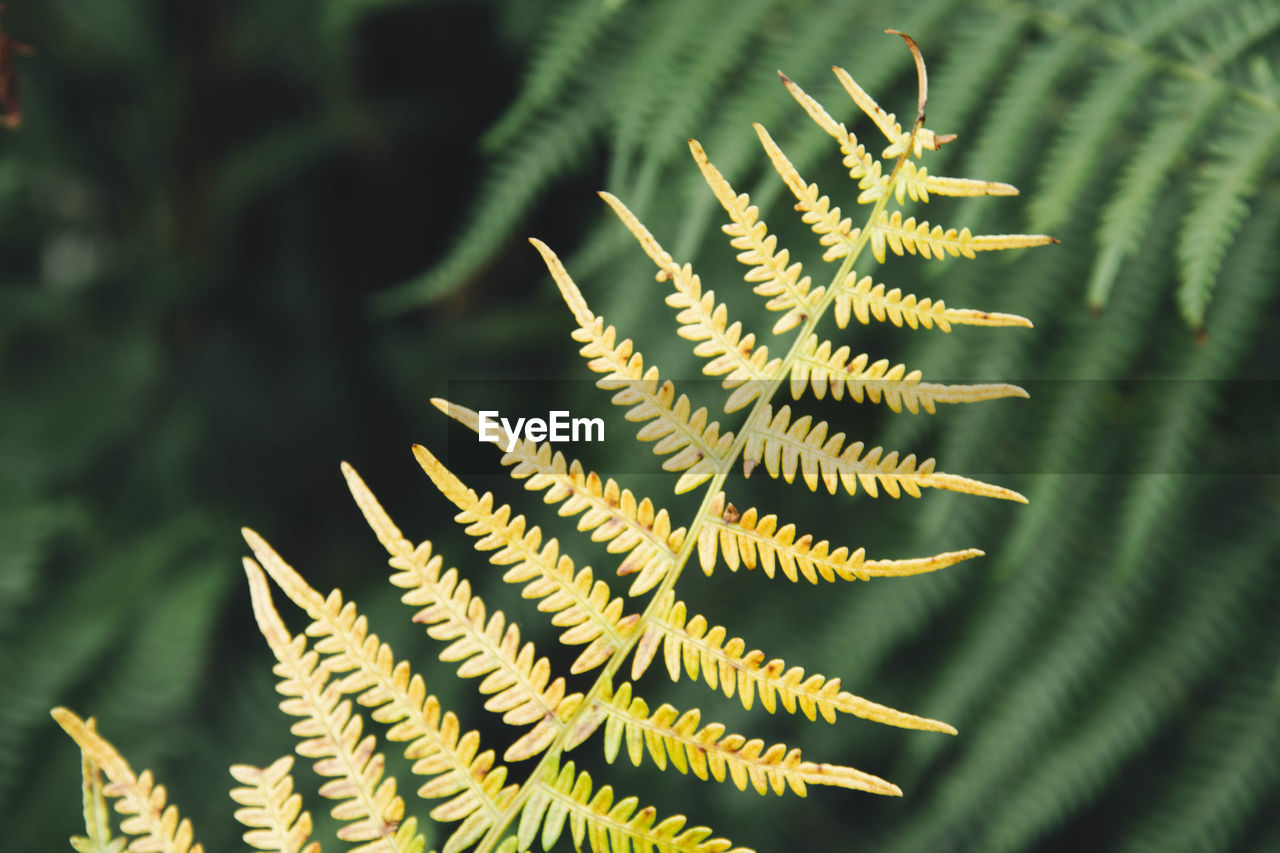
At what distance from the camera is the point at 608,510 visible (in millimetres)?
510

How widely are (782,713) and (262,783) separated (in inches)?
50.1

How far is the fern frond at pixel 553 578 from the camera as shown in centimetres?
48

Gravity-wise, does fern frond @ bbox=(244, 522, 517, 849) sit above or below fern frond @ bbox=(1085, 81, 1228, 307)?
below

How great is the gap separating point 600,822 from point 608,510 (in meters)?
0.18

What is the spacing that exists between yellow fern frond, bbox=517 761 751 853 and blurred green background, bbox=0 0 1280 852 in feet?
2.55

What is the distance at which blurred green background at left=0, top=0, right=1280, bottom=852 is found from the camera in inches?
47.4

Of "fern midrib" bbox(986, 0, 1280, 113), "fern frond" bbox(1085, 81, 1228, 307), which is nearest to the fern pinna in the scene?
"fern frond" bbox(1085, 81, 1228, 307)

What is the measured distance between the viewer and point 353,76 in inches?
79.7

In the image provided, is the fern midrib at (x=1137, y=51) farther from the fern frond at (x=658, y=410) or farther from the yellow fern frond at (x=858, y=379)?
the fern frond at (x=658, y=410)

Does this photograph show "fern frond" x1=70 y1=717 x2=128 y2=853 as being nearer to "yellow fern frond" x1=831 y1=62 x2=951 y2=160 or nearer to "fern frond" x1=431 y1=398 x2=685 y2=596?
"fern frond" x1=431 y1=398 x2=685 y2=596

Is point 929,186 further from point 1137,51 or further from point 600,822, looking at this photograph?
point 1137,51

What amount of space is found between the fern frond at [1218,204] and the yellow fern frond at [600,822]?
761 millimetres

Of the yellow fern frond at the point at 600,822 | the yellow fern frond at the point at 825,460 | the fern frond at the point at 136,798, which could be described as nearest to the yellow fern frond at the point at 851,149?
the yellow fern frond at the point at 825,460

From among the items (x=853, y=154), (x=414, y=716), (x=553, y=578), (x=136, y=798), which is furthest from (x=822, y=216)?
(x=136, y=798)
